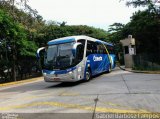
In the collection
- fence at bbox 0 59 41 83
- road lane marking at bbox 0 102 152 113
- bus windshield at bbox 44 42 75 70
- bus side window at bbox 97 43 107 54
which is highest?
bus side window at bbox 97 43 107 54

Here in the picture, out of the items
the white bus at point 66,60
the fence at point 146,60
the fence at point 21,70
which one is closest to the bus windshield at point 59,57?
the white bus at point 66,60

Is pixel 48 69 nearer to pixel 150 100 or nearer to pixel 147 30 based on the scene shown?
pixel 150 100

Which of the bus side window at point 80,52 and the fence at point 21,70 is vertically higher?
the bus side window at point 80,52

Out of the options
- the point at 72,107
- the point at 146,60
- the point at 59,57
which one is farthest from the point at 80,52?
the point at 146,60

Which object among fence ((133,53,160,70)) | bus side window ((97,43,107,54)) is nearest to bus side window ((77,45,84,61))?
bus side window ((97,43,107,54))

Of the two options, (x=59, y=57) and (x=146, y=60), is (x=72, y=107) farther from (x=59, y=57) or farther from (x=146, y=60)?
(x=146, y=60)

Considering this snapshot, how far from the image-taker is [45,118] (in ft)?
27.1

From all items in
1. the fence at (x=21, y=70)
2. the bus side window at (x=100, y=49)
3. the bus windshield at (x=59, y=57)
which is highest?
the bus side window at (x=100, y=49)

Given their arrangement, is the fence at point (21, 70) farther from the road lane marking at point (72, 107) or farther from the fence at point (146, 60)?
the road lane marking at point (72, 107)

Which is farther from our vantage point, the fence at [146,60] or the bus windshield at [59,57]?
the fence at [146,60]

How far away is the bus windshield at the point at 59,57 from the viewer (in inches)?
645

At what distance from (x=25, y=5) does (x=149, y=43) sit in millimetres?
20644

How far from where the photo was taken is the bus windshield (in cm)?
1639

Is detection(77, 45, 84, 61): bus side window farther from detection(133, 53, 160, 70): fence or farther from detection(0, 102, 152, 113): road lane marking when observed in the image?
detection(133, 53, 160, 70): fence
